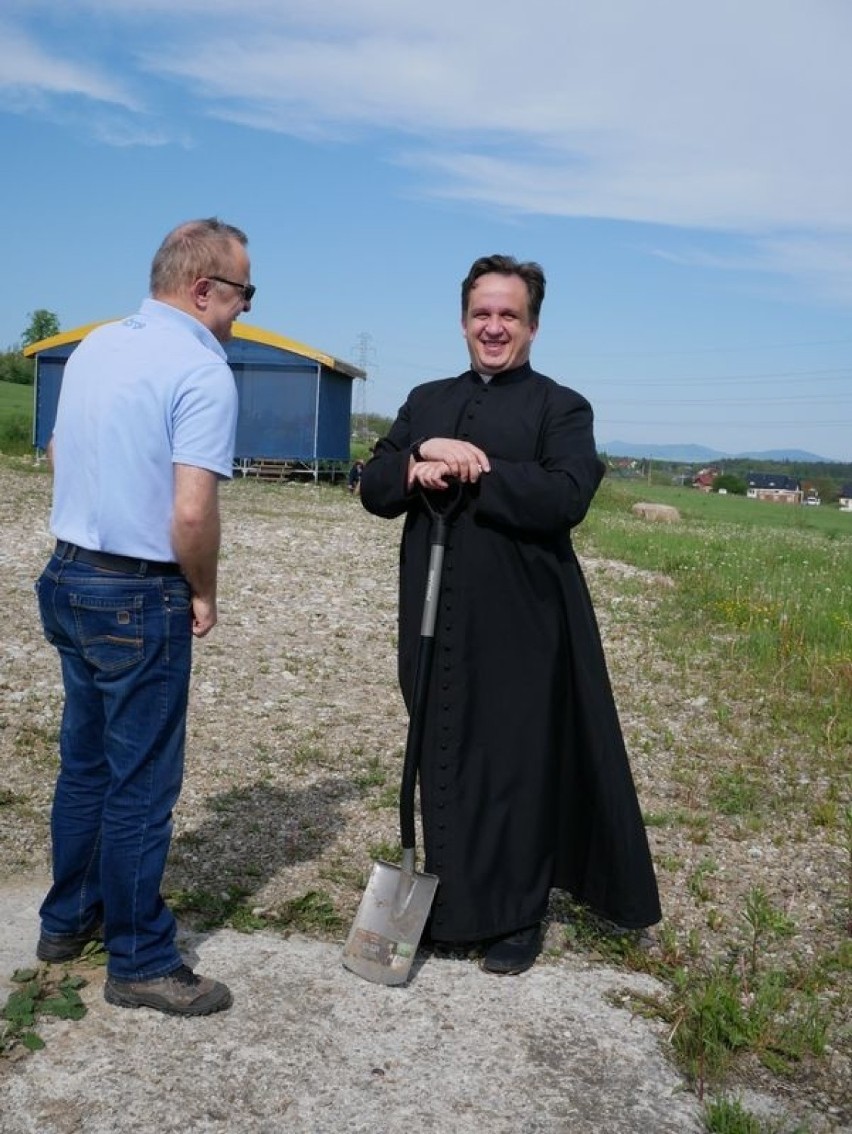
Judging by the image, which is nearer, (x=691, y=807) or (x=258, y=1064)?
(x=258, y=1064)

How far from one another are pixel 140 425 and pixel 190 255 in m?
0.51

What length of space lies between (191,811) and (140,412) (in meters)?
2.87

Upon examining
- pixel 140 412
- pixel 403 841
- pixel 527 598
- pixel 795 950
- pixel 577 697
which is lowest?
pixel 795 950

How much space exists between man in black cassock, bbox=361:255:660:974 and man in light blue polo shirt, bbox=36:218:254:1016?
0.87m

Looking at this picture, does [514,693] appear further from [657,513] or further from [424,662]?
[657,513]

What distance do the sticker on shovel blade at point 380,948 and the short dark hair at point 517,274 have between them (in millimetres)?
2075

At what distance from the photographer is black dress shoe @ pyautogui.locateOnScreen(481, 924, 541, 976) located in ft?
13.4

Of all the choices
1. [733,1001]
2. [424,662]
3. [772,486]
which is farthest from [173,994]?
[772,486]

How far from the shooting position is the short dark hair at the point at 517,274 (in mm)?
4074

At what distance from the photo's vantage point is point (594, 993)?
399cm

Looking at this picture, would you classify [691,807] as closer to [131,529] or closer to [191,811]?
[191,811]

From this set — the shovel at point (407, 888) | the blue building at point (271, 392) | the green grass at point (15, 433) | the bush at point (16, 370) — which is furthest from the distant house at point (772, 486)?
the shovel at point (407, 888)

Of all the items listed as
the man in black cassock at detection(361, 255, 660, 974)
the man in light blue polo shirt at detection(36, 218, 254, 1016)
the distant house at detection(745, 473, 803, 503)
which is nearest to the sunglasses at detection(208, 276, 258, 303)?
the man in light blue polo shirt at detection(36, 218, 254, 1016)

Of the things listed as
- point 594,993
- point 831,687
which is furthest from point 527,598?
point 831,687
